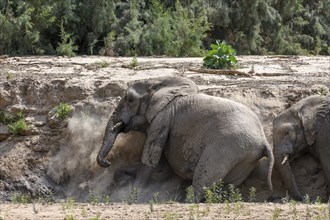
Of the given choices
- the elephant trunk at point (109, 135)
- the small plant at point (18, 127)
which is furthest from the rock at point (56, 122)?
the elephant trunk at point (109, 135)

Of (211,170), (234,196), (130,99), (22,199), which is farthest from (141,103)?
(22,199)

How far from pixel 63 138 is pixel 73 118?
1.06 feet

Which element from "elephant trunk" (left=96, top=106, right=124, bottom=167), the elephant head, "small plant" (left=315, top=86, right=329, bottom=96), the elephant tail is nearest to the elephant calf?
the elephant head

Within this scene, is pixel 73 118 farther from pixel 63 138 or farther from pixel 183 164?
pixel 183 164

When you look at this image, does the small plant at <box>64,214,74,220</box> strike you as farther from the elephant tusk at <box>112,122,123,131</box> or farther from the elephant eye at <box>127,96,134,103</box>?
the elephant eye at <box>127,96,134,103</box>

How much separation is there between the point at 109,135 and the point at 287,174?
2.49 metres

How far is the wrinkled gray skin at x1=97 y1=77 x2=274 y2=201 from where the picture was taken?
11.6 m

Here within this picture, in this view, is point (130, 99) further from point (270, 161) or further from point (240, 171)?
point (270, 161)

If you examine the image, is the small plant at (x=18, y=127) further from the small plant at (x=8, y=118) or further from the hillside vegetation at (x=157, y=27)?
the hillside vegetation at (x=157, y=27)

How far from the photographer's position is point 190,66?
14.9 meters

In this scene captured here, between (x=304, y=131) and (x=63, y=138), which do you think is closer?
(x=304, y=131)

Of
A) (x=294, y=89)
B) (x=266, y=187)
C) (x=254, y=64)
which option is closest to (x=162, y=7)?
(x=254, y=64)

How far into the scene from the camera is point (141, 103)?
497 inches

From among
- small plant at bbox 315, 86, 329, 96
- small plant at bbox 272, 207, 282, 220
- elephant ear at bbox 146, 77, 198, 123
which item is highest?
small plant at bbox 272, 207, 282, 220
